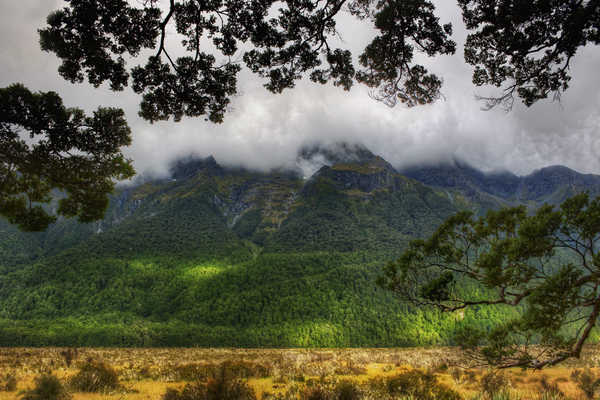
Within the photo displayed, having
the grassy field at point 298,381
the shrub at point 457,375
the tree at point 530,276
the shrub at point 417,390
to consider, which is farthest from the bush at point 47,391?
the shrub at point 457,375

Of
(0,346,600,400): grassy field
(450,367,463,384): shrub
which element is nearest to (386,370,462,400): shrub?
(0,346,600,400): grassy field

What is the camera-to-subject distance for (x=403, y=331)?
293 ft

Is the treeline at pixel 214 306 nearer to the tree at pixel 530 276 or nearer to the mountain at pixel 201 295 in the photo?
the mountain at pixel 201 295

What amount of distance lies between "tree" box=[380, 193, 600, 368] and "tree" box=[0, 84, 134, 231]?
10.9 meters

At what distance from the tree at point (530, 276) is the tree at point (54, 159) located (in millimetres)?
10873

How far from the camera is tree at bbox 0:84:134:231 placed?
23.9 ft

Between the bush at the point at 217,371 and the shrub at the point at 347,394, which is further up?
the shrub at the point at 347,394

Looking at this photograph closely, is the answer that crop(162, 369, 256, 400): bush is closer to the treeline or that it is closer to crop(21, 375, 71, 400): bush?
crop(21, 375, 71, 400): bush

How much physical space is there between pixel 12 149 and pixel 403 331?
103m

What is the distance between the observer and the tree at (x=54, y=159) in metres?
7.29

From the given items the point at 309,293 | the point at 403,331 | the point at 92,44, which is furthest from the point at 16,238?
the point at 92,44

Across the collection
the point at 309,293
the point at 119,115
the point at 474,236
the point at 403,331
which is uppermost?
the point at 119,115

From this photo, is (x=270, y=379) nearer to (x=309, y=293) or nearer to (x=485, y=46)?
(x=485, y=46)

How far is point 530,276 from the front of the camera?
6.64 meters
